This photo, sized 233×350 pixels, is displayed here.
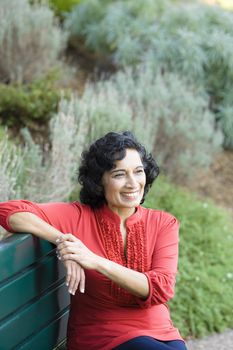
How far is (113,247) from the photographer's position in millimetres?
2803

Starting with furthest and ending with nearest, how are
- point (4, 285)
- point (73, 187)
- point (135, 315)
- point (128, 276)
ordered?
1. point (73, 187)
2. point (135, 315)
3. point (128, 276)
4. point (4, 285)

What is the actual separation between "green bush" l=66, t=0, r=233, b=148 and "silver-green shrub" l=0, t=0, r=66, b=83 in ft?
4.01

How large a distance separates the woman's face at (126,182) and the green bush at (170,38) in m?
4.44

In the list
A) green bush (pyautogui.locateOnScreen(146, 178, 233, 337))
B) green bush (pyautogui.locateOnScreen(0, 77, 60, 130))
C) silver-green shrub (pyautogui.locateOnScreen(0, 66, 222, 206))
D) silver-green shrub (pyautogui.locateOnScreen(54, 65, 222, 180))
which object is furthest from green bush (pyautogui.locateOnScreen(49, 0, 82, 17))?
green bush (pyautogui.locateOnScreen(146, 178, 233, 337))

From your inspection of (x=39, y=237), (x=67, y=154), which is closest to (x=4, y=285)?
(x=39, y=237)

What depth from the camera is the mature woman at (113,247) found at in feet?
8.61

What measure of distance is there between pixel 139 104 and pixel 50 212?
11.3 ft

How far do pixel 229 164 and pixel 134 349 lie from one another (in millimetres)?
4938

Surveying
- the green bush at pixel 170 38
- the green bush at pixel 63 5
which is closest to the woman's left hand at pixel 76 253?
A: the green bush at pixel 170 38

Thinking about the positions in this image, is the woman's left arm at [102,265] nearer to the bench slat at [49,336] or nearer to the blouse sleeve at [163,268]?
the blouse sleeve at [163,268]

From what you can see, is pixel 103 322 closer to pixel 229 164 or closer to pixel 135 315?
pixel 135 315

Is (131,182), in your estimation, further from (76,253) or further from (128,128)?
(128,128)

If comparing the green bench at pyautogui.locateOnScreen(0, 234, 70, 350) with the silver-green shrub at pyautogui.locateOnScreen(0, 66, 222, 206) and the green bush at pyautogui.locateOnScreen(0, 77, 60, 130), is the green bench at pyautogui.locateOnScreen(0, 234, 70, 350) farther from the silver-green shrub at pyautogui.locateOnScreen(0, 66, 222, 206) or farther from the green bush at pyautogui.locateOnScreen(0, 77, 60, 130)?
the green bush at pyautogui.locateOnScreen(0, 77, 60, 130)

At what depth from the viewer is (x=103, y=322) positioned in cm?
276
